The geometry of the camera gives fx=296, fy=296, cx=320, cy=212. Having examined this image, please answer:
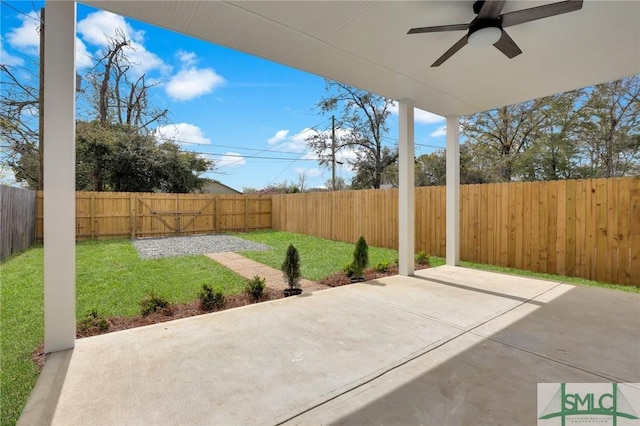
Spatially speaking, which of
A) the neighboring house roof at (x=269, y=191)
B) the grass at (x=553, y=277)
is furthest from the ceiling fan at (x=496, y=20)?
the neighboring house roof at (x=269, y=191)

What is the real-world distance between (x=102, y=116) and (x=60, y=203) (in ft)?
48.9

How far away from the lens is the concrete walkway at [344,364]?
172 cm

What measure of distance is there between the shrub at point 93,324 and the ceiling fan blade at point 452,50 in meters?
4.40

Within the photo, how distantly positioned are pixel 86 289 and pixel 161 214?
754cm

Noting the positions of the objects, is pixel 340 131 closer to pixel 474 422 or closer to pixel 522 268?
pixel 522 268

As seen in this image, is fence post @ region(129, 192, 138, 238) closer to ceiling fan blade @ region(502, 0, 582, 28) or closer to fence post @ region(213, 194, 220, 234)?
fence post @ region(213, 194, 220, 234)

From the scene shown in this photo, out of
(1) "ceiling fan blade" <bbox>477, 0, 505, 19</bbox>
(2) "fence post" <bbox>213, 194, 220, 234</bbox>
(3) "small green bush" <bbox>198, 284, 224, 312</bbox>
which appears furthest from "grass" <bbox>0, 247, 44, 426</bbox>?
(2) "fence post" <bbox>213, 194, 220, 234</bbox>

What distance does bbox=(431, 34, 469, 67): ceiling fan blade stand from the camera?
280 centimetres

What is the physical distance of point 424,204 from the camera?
723cm

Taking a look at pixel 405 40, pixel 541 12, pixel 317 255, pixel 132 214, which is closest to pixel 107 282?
pixel 317 255

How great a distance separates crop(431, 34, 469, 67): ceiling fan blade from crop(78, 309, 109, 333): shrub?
4.40 m

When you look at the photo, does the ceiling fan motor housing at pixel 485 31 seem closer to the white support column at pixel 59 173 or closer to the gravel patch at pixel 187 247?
the white support column at pixel 59 173

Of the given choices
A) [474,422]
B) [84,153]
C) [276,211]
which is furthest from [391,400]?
[84,153]

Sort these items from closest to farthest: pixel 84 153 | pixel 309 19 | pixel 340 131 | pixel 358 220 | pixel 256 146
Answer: pixel 309 19
pixel 358 220
pixel 84 153
pixel 340 131
pixel 256 146
